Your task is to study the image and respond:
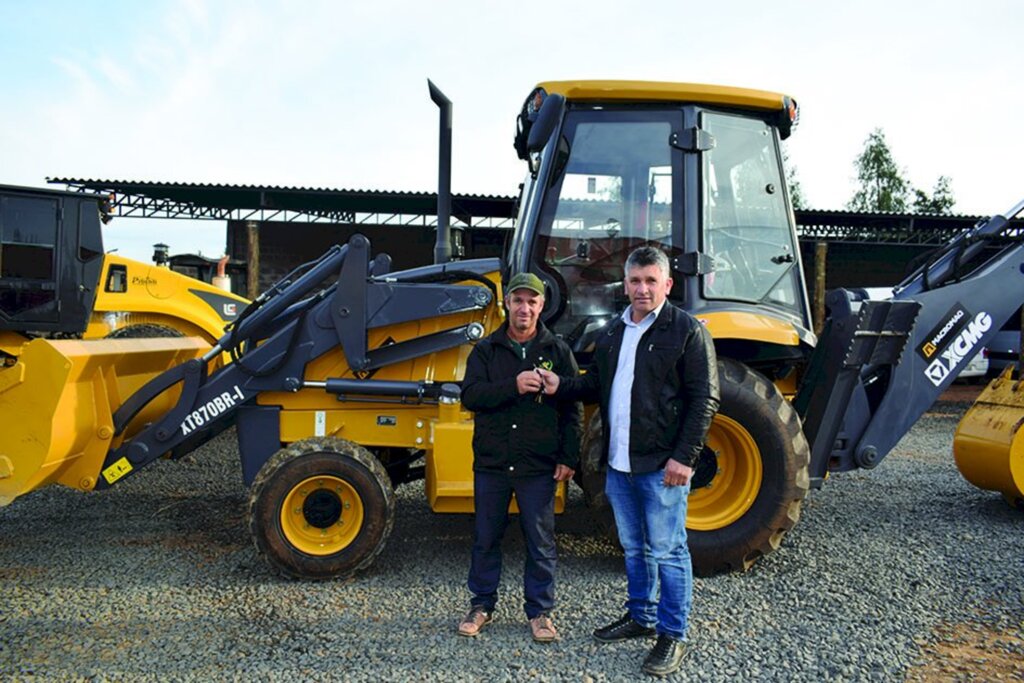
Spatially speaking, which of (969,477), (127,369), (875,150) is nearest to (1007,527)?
(969,477)

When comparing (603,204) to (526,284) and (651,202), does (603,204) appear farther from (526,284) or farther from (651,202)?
(526,284)

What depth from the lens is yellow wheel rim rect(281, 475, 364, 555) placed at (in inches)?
164

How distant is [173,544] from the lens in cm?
473

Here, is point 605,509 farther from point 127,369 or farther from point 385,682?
point 127,369

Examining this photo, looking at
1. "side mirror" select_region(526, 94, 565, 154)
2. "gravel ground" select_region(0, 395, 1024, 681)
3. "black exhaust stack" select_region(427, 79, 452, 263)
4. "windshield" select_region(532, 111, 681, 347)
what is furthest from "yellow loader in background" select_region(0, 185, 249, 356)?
"side mirror" select_region(526, 94, 565, 154)

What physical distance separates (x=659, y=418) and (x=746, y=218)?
6.10ft

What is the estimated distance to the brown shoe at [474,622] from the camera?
11.3ft

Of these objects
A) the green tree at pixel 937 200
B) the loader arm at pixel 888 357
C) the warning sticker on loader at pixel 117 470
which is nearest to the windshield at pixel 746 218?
the loader arm at pixel 888 357

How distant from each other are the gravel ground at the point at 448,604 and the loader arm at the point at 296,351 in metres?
0.66

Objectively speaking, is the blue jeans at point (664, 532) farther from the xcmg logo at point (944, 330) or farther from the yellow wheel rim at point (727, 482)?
the xcmg logo at point (944, 330)

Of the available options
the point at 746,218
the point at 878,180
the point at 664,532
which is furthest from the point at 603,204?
the point at 878,180

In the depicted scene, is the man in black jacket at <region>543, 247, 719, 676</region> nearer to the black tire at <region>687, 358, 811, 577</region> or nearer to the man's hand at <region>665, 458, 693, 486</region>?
the man's hand at <region>665, 458, 693, 486</region>

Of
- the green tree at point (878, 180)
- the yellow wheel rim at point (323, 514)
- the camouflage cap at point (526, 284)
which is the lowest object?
the yellow wheel rim at point (323, 514)

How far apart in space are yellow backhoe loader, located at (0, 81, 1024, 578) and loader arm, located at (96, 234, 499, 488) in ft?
0.04
